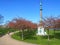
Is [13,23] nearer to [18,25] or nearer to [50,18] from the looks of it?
[18,25]

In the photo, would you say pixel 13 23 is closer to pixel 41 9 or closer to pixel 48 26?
pixel 48 26

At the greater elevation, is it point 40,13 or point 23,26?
point 40,13

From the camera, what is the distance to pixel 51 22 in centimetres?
2720

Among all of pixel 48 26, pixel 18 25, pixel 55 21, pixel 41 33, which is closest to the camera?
pixel 48 26

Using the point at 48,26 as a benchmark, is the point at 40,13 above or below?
above

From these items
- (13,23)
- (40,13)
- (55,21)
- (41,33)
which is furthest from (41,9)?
(55,21)

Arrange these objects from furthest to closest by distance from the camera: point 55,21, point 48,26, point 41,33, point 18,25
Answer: point 41,33 → point 18,25 → point 55,21 → point 48,26

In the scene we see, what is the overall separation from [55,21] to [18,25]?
708 centimetres

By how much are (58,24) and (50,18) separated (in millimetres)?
3519

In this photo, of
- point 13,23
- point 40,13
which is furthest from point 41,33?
point 13,23

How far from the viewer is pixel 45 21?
27.9 m

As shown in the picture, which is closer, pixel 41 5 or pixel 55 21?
pixel 55 21

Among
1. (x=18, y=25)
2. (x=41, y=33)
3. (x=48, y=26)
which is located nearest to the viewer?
(x=48, y=26)

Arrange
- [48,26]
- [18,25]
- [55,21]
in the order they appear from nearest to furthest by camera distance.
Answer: [48,26]
[55,21]
[18,25]
